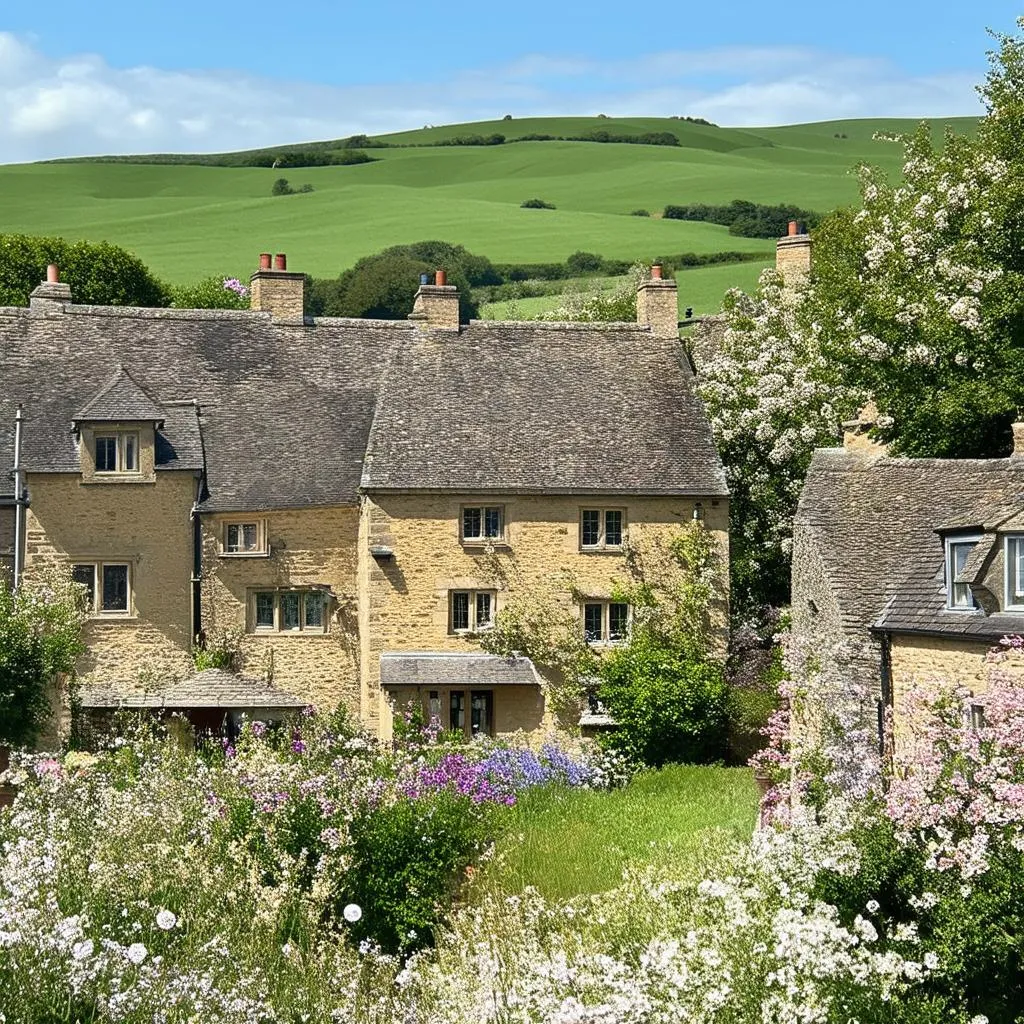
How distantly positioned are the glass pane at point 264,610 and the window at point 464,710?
163 inches

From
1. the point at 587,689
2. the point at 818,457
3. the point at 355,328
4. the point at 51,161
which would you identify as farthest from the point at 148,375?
the point at 51,161

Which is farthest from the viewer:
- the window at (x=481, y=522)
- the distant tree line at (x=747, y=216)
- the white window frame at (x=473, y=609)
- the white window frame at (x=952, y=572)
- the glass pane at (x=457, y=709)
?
the distant tree line at (x=747, y=216)

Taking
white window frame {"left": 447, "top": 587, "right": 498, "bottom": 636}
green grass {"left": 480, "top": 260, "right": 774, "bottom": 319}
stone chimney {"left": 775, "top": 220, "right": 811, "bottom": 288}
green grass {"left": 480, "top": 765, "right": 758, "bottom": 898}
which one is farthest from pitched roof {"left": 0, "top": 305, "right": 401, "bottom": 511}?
green grass {"left": 480, "top": 260, "right": 774, "bottom": 319}

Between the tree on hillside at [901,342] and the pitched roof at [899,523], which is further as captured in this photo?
the tree on hillside at [901,342]

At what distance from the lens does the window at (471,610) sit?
3850 centimetres

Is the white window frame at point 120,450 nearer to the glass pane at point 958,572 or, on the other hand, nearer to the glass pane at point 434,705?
the glass pane at point 434,705

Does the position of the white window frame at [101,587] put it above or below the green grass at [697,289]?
below

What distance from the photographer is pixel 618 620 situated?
39.1 metres

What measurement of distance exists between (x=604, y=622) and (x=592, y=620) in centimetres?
28

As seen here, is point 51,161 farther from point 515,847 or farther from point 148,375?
point 515,847

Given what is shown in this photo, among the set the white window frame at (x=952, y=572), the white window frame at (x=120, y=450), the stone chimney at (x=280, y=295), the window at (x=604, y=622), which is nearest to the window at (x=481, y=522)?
the window at (x=604, y=622)

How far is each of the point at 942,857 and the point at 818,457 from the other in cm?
1534

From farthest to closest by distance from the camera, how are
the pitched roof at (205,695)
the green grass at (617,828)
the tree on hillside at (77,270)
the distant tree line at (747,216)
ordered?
1. the distant tree line at (747,216)
2. the tree on hillside at (77,270)
3. the pitched roof at (205,695)
4. the green grass at (617,828)

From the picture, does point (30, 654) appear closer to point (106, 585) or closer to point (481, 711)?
point (106, 585)
